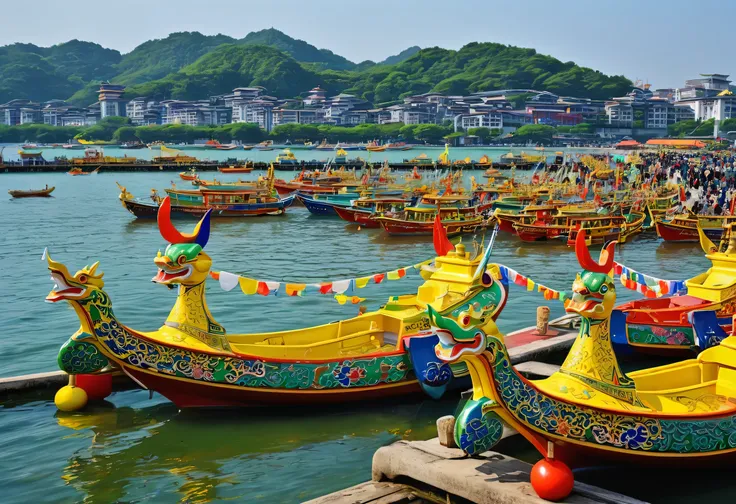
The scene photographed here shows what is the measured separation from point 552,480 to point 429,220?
25587 millimetres

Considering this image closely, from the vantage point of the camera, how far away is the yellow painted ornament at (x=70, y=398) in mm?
10664

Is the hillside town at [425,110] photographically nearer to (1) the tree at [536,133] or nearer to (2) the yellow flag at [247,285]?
(1) the tree at [536,133]

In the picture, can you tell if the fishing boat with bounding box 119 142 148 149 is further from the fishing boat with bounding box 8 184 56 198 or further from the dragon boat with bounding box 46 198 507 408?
the dragon boat with bounding box 46 198 507 408

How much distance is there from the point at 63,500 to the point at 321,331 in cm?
421

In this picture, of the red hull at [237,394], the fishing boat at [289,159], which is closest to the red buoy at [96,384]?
the red hull at [237,394]

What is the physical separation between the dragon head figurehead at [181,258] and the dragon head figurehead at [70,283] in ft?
2.50

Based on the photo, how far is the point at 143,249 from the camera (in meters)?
Answer: 29.9

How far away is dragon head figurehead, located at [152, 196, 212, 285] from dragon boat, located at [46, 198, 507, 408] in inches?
0.5

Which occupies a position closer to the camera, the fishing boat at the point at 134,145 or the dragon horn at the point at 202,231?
the dragon horn at the point at 202,231

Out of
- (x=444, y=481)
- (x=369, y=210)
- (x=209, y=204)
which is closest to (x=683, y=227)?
(x=369, y=210)

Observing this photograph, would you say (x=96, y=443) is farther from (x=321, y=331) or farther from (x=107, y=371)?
(x=321, y=331)

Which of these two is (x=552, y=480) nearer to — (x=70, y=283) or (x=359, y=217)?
(x=70, y=283)

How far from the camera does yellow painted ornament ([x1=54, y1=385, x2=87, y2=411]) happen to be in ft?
35.0

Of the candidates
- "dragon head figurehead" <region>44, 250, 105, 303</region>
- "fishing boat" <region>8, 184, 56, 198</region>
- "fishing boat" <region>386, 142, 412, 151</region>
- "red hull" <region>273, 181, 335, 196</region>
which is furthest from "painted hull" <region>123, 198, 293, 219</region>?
"fishing boat" <region>386, 142, 412, 151</region>
